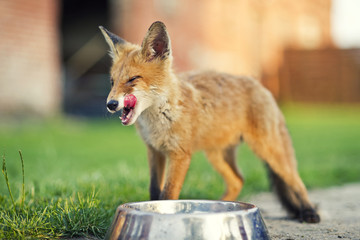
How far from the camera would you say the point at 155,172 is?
3982mm

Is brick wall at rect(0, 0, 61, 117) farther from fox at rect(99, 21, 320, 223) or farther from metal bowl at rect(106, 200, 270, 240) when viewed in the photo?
metal bowl at rect(106, 200, 270, 240)

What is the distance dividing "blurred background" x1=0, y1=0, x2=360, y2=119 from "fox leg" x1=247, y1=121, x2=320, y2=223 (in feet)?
25.9

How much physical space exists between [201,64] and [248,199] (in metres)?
13.4

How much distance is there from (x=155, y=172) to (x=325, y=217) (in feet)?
5.19

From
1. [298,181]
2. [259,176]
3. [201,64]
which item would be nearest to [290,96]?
[201,64]

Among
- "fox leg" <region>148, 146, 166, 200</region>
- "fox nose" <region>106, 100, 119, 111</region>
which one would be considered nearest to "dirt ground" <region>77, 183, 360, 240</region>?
"fox leg" <region>148, 146, 166, 200</region>

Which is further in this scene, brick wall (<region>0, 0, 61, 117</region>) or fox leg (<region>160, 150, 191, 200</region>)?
brick wall (<region>0, 0, 61, 117</region>)

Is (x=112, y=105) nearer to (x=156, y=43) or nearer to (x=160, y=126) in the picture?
(x=160, y=126)

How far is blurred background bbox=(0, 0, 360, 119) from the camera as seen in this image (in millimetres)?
11242

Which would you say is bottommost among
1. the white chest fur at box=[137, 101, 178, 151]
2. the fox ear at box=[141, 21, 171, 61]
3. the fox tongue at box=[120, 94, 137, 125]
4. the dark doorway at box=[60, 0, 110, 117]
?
the white chest fur at box=[137, 101, 178, 151]

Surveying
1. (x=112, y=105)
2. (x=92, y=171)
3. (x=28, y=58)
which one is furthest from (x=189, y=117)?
(x=28, y=58)

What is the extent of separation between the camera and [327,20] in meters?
31.8

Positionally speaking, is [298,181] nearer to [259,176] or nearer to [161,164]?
[161,164]

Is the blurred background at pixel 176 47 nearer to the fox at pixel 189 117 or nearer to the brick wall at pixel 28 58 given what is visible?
the brick wall at pixel 28 58
